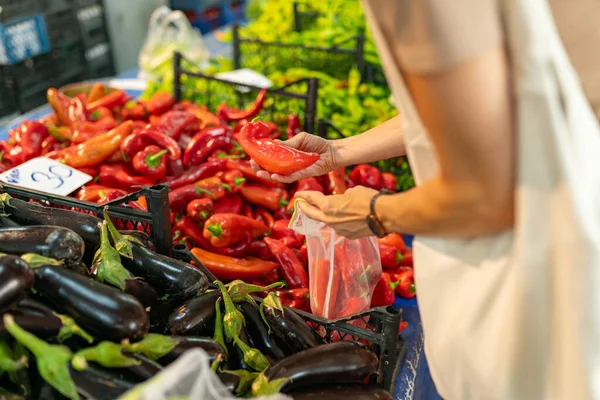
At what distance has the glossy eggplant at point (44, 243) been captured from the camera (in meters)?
1.39

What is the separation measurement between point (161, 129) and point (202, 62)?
1845mm

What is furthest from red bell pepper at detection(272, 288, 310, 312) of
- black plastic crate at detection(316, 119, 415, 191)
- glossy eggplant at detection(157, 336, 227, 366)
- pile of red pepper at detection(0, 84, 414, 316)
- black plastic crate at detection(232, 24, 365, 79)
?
black plastic crate at detection(232, 24, 365, 79)

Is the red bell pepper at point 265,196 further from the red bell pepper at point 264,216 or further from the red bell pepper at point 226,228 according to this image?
the red bell pepper at point 226,228

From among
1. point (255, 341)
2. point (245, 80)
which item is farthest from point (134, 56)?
point (255, 341)

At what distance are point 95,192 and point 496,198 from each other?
1808mm

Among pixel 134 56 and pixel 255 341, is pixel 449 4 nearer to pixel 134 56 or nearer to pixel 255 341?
pixel 255 341

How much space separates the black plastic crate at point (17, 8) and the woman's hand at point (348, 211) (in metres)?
4.21

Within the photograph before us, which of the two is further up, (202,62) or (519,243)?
(519,243)

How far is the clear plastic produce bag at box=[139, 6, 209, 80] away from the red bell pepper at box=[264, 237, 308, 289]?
2466mm

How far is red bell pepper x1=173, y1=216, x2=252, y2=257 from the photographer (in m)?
2.28

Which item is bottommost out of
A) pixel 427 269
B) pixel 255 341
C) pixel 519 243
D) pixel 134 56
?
pixel 134 56

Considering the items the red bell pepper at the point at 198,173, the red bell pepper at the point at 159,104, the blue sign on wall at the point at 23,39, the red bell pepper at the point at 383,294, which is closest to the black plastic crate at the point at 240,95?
the red bell pepper at the point at 159,104

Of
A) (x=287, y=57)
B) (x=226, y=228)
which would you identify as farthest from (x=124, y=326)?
(x=287, y=57)

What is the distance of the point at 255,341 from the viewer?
1591mm
